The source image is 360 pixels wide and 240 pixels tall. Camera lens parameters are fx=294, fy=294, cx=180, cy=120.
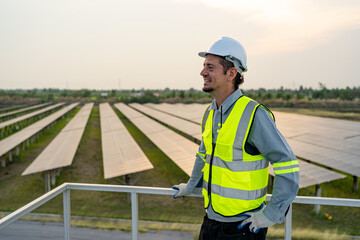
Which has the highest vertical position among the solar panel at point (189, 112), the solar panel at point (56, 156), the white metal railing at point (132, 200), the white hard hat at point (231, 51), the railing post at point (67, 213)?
the white hard hat at point (231, 51)

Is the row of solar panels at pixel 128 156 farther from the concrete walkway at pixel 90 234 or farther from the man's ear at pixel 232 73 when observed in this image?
the man's ear at pixel 232 73

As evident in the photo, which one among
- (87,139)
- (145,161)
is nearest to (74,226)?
(145,161)

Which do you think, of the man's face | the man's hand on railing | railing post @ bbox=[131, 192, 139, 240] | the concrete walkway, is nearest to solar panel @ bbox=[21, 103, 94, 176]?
the concrete walkway

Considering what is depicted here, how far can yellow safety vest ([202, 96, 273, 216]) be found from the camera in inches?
76.1

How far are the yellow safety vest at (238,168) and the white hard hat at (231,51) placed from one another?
252 mm

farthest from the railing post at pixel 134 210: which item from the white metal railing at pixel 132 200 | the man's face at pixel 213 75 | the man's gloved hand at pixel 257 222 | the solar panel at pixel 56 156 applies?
the solar panel at pixel 56 156

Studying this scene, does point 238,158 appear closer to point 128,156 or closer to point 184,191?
point 184,191

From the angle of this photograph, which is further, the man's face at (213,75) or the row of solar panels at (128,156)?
the row of solar panels at (128,156)

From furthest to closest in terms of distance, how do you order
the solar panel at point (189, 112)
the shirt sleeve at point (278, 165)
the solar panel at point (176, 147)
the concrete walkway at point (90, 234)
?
the solar panel at point (189, 112)
the solar panel at point (176, 147)
the concrete walkway at point (90, 234)
the shirt sleeve at point (278, 165)

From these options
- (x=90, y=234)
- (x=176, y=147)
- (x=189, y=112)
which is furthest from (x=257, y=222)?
(x=189, y=112)

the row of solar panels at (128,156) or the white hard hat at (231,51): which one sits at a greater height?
the white hard hat at (231,51)

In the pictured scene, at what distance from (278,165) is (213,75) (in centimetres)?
75

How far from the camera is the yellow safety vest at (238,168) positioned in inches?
76.1

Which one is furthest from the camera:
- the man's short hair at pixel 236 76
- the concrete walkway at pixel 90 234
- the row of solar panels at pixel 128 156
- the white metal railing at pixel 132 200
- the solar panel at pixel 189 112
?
the solar panel at pixel 189 112
